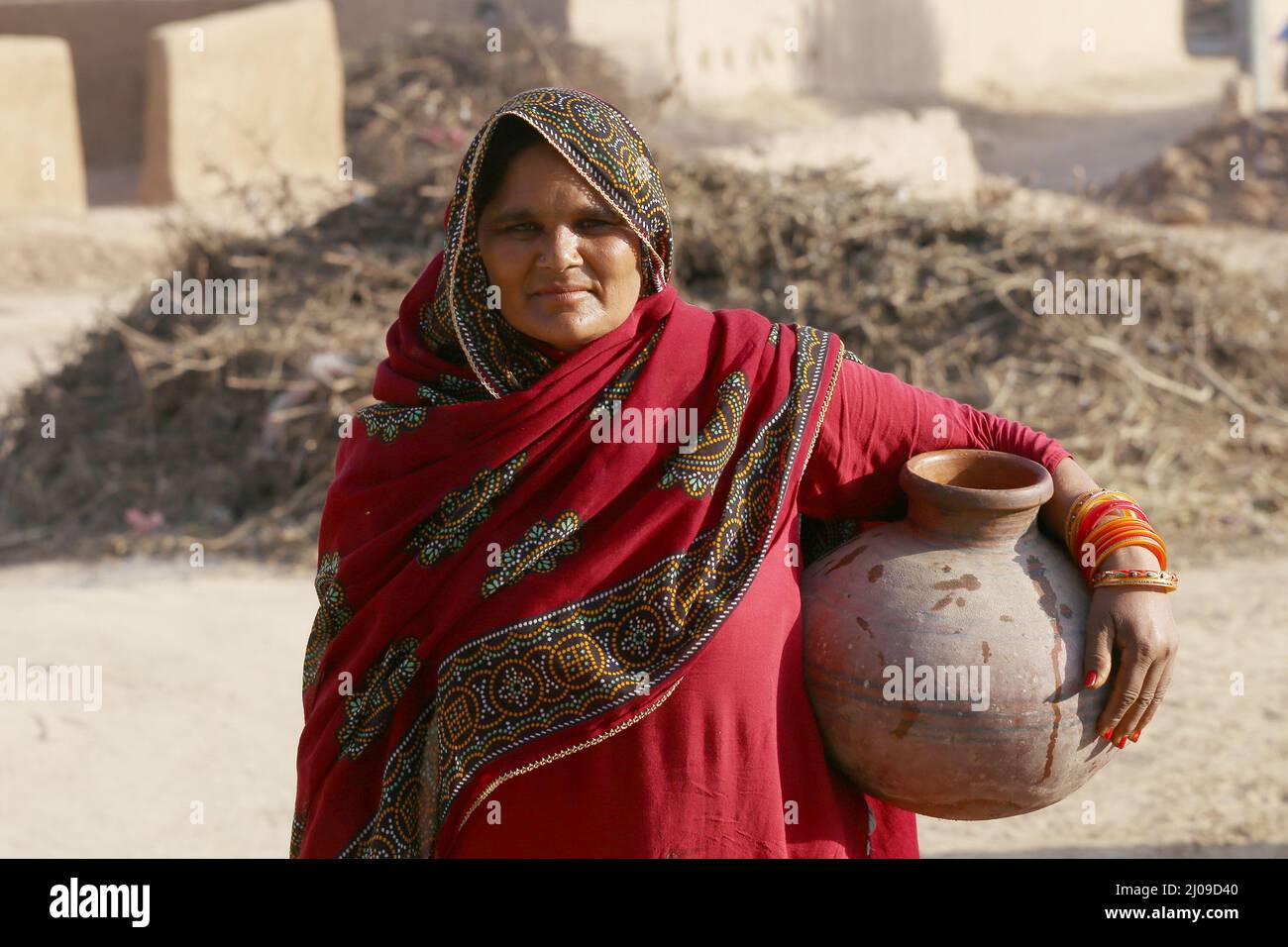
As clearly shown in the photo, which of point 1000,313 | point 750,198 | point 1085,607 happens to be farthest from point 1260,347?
point 1085,607

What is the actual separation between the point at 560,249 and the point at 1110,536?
0.91 meters

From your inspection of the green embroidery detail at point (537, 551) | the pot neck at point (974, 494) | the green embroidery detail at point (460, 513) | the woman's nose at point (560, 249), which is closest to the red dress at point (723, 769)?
the pot neck at point (974, 494)

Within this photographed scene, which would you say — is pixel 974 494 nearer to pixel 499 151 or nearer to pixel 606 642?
pixel 606 642

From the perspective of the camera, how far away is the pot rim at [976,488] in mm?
2178

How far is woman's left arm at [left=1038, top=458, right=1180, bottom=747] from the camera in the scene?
2.12 m

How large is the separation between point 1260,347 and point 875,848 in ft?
20.7

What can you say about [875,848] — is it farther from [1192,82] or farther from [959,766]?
[1192,82]

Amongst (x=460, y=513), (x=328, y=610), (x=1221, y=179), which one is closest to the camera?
(x=460, y=513)

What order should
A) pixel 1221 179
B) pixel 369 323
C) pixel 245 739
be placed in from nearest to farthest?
pixel 245 739 → pixel 369 323 → pixel 1221 179

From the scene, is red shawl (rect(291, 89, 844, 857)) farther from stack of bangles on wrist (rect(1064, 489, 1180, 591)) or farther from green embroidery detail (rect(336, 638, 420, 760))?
stack of bangles on wrist (rect(1064, 489, 1180, 591))

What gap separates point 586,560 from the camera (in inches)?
84.2

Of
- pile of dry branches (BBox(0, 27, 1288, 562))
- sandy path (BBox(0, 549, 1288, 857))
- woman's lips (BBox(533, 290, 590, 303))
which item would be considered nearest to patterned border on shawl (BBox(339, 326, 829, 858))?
woman's lips (BBox(533, 290, 590, 303))

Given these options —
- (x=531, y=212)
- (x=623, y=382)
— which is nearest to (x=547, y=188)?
(x=531, y=212)
